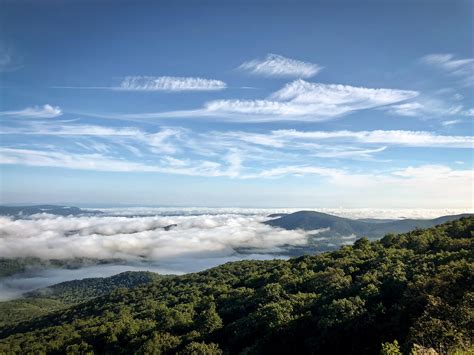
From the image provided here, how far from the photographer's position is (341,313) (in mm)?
31594

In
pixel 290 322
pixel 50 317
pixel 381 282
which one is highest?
pixel 381 282

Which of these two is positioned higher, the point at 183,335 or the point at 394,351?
the point at 394,351

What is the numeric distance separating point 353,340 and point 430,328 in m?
8.66

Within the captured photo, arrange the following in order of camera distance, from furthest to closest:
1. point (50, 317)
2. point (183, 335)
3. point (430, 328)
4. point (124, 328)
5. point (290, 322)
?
1. point (50, 317)
2. point (124, 328)
3. point (183, 335)
4. point (290, 322)
5. point (430, 328)

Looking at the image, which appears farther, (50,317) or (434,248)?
(50,317)

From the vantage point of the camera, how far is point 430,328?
20.7m

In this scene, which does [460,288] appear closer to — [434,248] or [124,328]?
[434,248]

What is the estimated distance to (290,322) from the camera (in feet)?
112

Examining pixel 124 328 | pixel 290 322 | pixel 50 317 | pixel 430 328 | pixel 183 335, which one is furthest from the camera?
pixel 50 317

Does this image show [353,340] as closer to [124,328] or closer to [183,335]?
[183,335]

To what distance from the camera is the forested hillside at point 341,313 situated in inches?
973

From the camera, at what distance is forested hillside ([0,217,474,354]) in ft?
81.0

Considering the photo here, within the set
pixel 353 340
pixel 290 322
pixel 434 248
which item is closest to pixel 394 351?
pixel 353 340

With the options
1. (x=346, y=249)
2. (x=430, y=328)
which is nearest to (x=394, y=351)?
(x=430, y=328)
